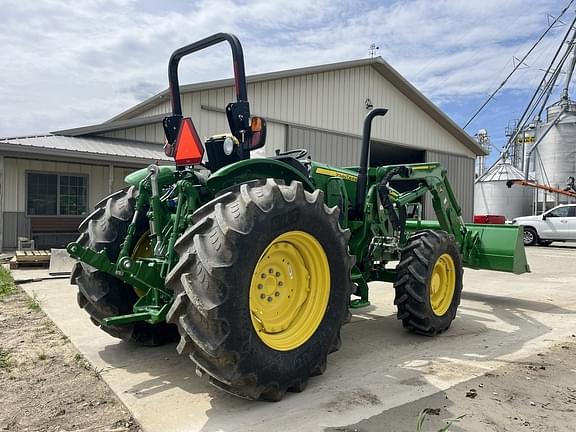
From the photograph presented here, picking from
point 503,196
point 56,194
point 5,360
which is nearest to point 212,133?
point 56,194

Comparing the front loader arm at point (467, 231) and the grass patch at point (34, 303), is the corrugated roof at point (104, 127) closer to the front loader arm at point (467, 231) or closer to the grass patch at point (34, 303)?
the grass patch at point (34, 303)

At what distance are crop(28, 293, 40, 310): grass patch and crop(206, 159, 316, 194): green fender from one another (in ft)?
12.9

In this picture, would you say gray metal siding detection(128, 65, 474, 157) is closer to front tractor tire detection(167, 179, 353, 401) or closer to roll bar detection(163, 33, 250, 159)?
roll bar detection(163, 33, 250, 159)

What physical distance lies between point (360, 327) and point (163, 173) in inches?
113

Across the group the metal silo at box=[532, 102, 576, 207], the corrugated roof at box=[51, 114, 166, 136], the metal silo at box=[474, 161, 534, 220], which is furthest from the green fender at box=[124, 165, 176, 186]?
the metal silo at box=[532, 102, 576, 207]

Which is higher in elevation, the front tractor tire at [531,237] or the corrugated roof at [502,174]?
the corrugated roof at [502,174]

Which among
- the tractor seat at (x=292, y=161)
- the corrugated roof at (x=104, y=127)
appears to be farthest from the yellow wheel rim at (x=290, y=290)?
the corrugated roof at (x=104, y=127)

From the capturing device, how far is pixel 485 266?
6941 millimetres

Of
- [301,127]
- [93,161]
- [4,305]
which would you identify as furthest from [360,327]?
[301,127]

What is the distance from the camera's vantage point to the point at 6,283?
311 inches

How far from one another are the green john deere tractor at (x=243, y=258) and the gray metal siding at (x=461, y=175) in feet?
53.4

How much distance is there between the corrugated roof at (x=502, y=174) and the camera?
29.2 m

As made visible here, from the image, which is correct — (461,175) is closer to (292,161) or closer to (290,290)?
(292,161)

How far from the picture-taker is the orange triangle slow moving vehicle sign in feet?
11.8
